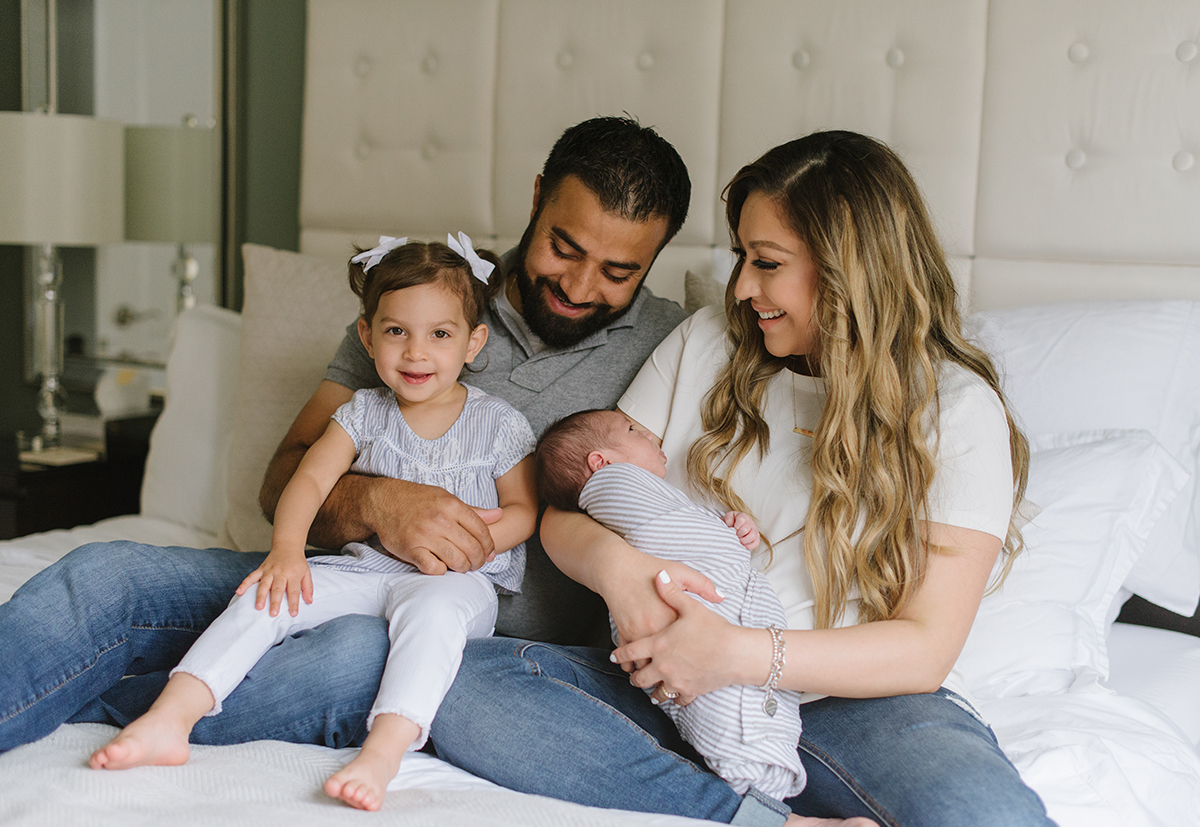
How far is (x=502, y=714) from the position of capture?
1234 millimetres

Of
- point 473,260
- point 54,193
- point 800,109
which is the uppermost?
point 800,109

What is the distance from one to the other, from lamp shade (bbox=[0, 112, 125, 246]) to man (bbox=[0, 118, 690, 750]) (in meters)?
→ 1.38

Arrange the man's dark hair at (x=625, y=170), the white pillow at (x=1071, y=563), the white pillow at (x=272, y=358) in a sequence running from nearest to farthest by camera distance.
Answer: the white pillow at (x=1071, y=563)
the man's dark hair at (x=625, y=170)
the white pillow at (x=272, y=358)

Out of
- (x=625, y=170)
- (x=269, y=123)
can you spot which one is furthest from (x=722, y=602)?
(x=269, y=123)

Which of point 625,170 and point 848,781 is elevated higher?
point 625,170

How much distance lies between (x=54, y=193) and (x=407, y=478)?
1741 mm

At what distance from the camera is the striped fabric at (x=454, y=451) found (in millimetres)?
1576

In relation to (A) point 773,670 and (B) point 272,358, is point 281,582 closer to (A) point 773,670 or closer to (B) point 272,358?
→ (A) point 773,670

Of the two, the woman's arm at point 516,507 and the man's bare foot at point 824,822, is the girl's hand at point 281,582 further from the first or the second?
the man's bare foot at point 824,822

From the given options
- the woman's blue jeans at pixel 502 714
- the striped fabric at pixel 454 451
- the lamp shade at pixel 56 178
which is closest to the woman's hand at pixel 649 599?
the woman's blue jeans at pixel 502 714

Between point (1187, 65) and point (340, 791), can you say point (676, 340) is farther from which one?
point (1187, 65)

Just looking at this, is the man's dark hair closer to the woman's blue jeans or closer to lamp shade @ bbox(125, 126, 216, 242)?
the woman's blue jeans

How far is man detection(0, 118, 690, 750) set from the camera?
1261 millimetres

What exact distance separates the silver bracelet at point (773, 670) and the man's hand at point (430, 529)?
0.48m
